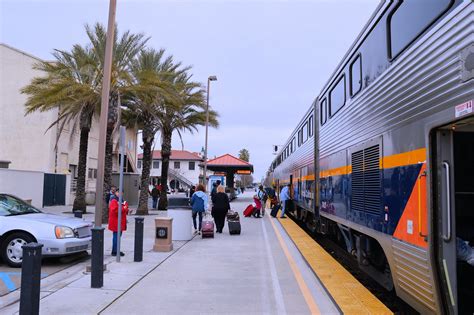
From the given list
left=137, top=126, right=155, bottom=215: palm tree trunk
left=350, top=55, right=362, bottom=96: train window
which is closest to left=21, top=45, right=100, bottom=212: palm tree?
left=137, top=126, right=155, bottom=215: palm tree trunk

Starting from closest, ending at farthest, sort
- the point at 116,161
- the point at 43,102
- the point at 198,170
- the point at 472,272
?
the point at 472,272 → the point at 43,102 → the point at 116,161 → the point at 198,170

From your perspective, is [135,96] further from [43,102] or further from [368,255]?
[368,255]

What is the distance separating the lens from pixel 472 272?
439cm

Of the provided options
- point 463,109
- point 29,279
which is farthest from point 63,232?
point 463,109

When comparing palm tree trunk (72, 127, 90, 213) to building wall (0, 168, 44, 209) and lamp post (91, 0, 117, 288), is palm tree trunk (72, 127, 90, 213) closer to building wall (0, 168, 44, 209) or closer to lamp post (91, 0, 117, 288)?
building wall (0, 168, 44, 209)

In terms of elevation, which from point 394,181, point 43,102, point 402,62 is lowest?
point 394,181

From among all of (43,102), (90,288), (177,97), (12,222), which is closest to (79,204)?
(43,102)

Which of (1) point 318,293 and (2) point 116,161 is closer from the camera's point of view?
(1) point 318,293

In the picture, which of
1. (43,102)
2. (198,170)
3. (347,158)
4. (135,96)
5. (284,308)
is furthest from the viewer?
(198,170)

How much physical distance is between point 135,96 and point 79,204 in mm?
5878

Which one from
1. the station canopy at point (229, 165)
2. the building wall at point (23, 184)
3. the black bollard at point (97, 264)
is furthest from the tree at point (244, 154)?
the black bollard at point (97, 264)

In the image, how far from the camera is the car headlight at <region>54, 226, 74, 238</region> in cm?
868

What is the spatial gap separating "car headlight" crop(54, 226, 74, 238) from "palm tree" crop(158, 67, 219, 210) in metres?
13.7

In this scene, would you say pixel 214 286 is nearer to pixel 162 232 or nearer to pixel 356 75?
pixel 162 232
